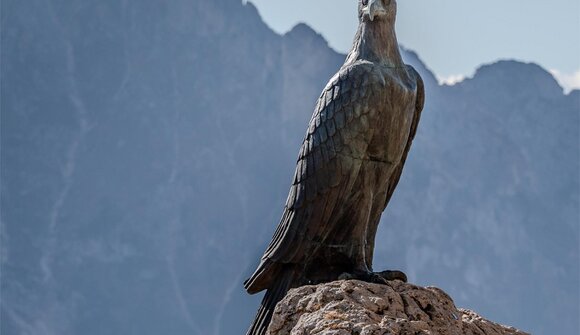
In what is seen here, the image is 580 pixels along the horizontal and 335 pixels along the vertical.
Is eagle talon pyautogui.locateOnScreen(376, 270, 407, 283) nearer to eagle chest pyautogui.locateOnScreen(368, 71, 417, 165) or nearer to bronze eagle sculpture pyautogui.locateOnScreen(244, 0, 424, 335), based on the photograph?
bronze eagle sculpture pyautogui.locateOnScreen(244, 0, 424, 335)

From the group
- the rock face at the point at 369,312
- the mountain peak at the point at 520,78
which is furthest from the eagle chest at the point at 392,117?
the mountain peak at the point at 520,78

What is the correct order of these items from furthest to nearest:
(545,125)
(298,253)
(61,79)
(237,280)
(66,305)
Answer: (545,125)
(61,79)
(237,280)
(66,305)
(298,253)

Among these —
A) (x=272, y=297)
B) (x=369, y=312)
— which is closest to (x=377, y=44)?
(x=272, y=297)

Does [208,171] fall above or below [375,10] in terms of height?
above

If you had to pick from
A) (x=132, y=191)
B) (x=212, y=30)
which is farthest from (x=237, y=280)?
(x=212, y=30)

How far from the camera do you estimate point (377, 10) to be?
10.9 metres

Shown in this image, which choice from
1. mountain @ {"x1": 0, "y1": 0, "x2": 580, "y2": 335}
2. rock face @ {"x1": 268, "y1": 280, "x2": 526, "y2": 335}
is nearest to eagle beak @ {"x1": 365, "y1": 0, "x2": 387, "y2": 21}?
rock face @ {"x1": 268, "y1": 280, "x2": 526, "y2": 335}

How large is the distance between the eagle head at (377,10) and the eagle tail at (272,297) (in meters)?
1.98

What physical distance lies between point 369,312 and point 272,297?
175 cm

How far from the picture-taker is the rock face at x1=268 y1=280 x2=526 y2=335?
8.91m

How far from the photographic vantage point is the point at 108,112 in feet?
332

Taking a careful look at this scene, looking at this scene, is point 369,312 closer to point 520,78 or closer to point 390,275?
point 390,275

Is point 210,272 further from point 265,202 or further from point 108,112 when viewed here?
point 108,112

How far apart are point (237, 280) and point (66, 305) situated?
12.9 meters
